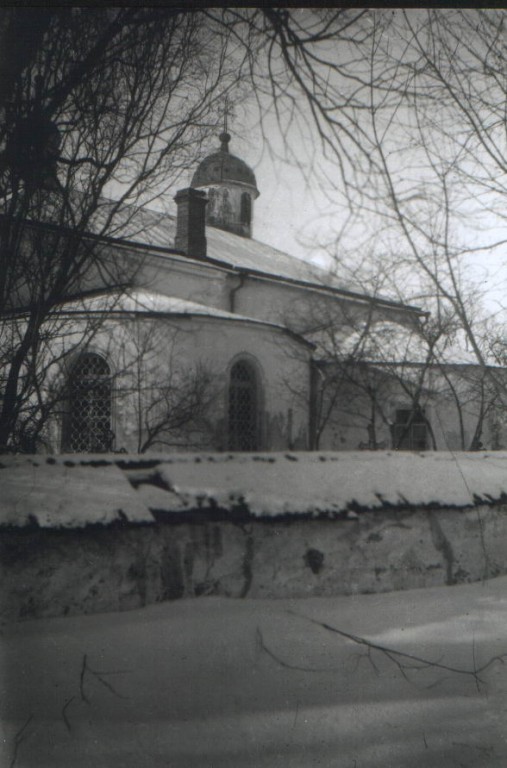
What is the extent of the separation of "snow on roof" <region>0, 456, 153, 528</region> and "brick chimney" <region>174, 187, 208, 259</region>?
95 centimetres

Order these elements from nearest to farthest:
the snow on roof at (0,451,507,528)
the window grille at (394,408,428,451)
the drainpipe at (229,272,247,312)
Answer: the snow on roof at (0,451,507,528) → the window grille at (394,408,428,451) → the drainpipe at (229,272,247,312)

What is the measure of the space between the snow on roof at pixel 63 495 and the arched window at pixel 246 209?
3.41ft

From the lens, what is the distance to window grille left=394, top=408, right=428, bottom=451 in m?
2.51

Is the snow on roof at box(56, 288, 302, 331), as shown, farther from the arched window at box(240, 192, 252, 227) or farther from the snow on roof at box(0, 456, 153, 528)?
the snow on roof at box(0, 456, 153, 528)

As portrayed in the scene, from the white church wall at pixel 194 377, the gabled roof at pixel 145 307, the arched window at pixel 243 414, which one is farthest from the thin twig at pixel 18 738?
the gabled roof at pixel 145 307

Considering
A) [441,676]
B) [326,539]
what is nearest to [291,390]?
[326,539]

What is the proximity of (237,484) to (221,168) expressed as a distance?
3.95 ft

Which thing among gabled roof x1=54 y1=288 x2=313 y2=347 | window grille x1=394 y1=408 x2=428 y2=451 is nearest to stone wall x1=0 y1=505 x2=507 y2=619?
window grille x1=394 y1=408 x2=428 y2=451

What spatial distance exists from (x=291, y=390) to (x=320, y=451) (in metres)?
0.26

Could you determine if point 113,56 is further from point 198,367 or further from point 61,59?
point 198,367

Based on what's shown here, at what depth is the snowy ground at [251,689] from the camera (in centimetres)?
185

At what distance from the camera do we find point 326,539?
224 centimetres

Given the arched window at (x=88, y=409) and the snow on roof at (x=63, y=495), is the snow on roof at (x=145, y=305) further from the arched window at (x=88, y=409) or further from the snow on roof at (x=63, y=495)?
the snow on roof at (x=63, y=495)

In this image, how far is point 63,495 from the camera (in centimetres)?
198
